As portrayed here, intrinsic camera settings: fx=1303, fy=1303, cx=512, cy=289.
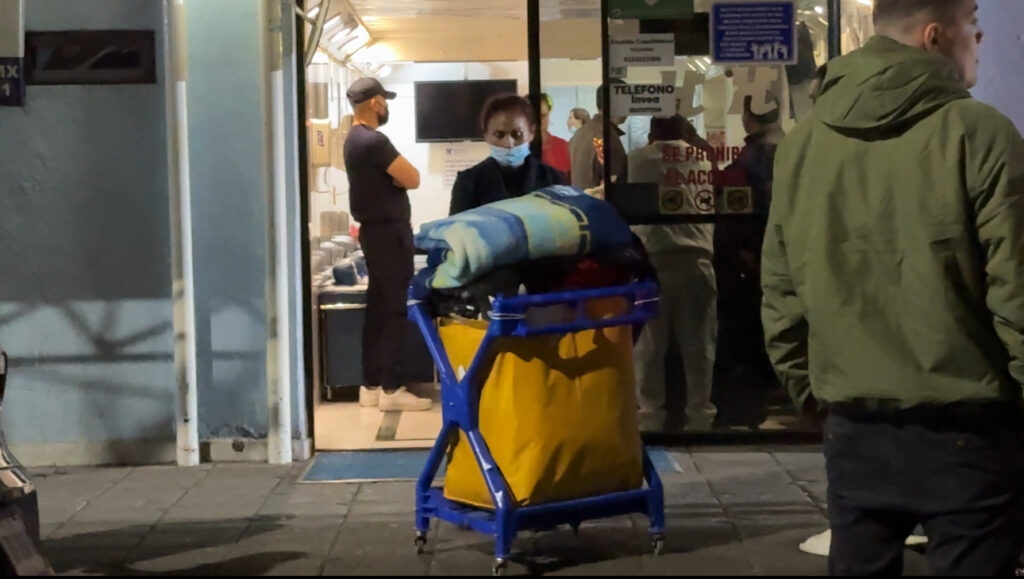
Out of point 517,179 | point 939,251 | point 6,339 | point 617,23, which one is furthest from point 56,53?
point 939,251

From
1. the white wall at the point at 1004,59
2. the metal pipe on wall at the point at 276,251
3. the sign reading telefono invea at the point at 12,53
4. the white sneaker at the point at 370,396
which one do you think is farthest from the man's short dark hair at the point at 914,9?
the white sneaker at the point at 370,396

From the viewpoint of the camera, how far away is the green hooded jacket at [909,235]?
2.74 metres

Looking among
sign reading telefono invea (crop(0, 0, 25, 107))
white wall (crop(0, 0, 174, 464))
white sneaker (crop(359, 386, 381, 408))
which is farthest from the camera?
white sneaker (crop(359, 386, 381, 408))

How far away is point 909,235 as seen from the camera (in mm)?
2838

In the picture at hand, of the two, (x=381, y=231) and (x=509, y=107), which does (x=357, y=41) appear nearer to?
(x=381, y=231)

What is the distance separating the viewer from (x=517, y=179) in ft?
20.7

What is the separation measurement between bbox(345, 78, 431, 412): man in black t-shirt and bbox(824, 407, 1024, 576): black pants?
5357mm

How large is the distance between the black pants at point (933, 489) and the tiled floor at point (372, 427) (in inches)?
169

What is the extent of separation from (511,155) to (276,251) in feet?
4.28

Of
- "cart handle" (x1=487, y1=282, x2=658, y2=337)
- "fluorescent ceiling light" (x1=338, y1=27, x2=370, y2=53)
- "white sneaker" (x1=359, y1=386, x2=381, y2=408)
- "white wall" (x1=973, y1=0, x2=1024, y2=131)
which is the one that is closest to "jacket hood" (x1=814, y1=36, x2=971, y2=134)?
"cart handle" (x1=487, y1=282, x2=658, y2=337)

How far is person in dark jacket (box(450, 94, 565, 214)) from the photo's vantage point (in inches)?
247

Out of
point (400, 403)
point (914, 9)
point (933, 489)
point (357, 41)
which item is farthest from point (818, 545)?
point (357, 41)

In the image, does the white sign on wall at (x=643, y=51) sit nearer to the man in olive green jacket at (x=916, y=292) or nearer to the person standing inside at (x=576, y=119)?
the person standing inside at (x=576, y=119)

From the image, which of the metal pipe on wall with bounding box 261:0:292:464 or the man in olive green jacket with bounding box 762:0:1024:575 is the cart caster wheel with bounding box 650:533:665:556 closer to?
the man in olive green jacket with bounding box 762:0:1024:575
